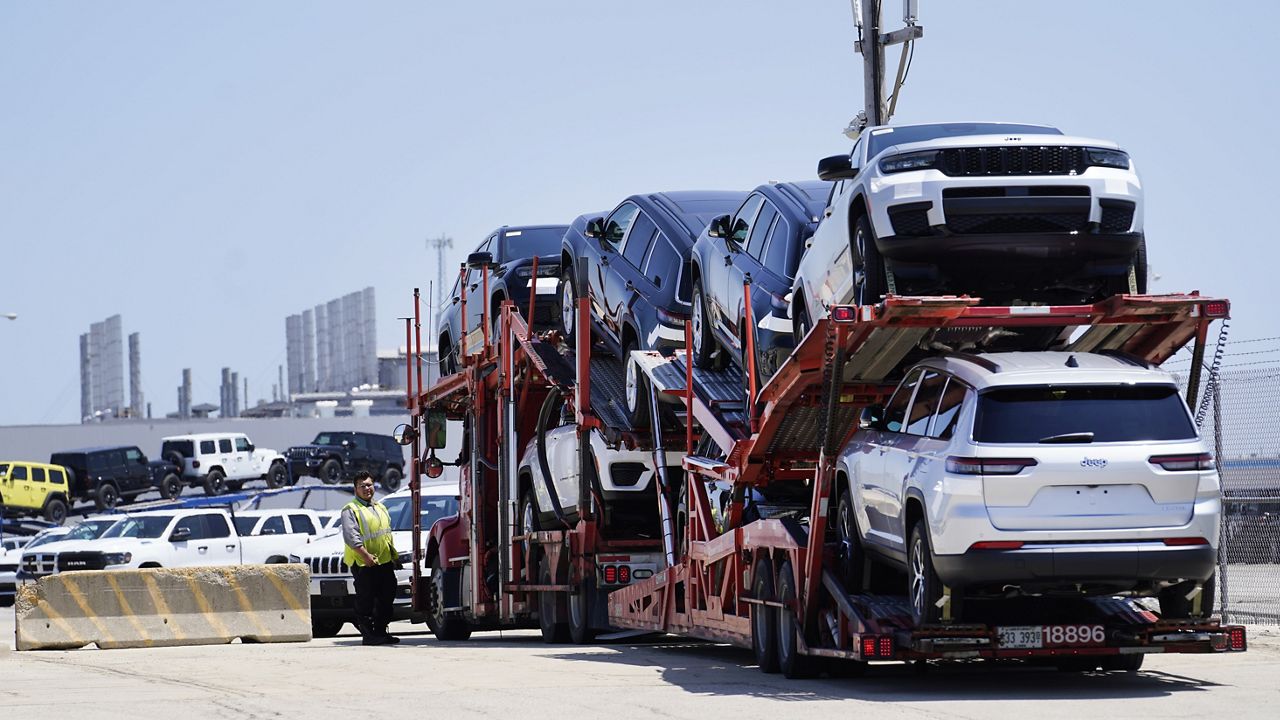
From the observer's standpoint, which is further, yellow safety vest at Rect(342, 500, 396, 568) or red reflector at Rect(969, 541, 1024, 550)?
yellow safety vest at Rect(342, 500, 396, 568)

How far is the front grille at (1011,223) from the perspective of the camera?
9984mm

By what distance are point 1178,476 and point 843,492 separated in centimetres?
228

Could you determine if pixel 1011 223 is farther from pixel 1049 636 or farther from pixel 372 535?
pixel 372 535

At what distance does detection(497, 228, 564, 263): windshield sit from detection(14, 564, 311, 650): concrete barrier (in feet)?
13.3

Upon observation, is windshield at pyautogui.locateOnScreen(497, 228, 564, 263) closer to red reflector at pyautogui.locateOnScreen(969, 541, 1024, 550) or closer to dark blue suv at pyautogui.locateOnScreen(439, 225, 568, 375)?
dark blue suv at pyautogui.locateOnScreen(439, 225, 568, 375)

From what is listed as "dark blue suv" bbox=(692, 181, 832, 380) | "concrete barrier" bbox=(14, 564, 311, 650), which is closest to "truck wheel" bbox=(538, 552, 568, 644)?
"concrete barrier" bbox=(14, 564, 311, 650)

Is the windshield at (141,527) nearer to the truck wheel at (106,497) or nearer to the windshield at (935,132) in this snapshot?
the windshield at (935,132)

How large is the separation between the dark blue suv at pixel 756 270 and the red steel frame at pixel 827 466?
0.29m

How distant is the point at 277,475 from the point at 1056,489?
4254cm

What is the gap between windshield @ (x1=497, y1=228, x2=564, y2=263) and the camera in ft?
62.2

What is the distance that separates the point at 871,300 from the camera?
10.3 metres

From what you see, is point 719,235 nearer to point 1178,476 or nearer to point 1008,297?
point 1008,297

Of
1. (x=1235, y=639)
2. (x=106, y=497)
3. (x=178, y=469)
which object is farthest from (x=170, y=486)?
(x=1235, y=639)

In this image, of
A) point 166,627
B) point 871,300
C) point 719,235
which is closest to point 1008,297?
point 871,300
